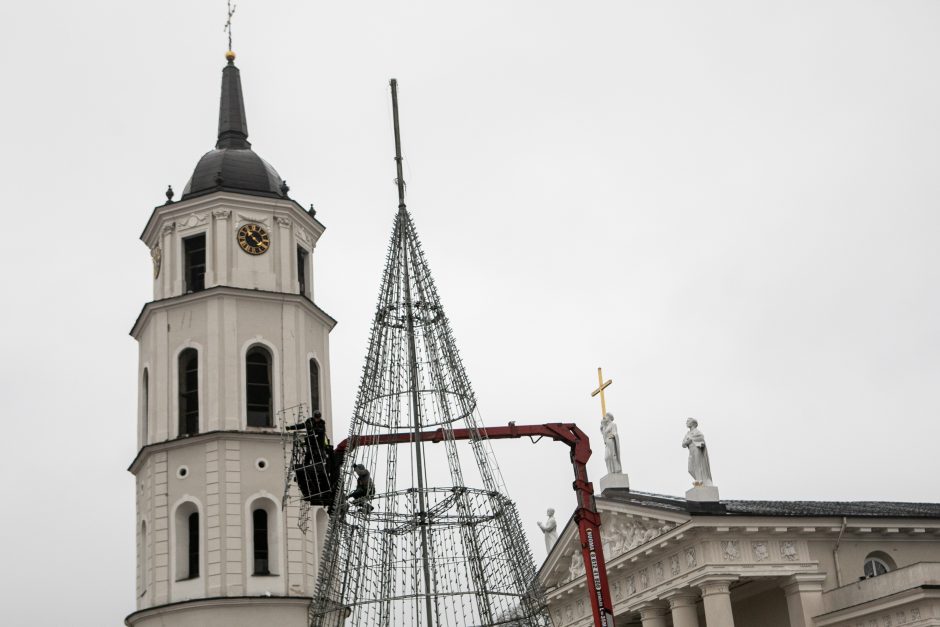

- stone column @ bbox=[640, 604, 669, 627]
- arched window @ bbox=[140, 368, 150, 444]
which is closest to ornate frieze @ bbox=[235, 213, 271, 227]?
arched window @ bbox=[140, 368, 150, 444]

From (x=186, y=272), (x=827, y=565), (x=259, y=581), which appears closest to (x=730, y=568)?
(x=827, y=565)

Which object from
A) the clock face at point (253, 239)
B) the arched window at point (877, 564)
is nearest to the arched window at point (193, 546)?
the clock face at point (253, 239)

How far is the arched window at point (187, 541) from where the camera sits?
128 feet

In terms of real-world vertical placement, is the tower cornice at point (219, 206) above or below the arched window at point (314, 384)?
above

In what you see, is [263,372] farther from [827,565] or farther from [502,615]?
[502,615]

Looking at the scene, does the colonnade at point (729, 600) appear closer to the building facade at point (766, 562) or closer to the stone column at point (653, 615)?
the building facade at point (766, 562)

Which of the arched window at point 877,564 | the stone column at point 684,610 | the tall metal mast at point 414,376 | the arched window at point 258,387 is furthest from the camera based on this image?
the arched window at point 258,387

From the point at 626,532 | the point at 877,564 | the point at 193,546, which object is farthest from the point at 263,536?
the point at 877,564

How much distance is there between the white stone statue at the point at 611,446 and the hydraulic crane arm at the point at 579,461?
1402cm

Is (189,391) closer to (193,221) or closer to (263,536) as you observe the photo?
(263,536)

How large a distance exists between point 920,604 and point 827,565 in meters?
4.68

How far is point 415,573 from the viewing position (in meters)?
18.8

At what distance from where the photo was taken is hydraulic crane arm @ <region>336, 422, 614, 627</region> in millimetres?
21281

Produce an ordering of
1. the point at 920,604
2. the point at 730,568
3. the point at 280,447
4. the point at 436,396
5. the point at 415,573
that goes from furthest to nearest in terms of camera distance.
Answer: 1. the point at 280,447
2. the point at 730,568
3. the point at 920,604
4. the point at 436,396
5. the point at 415,573
